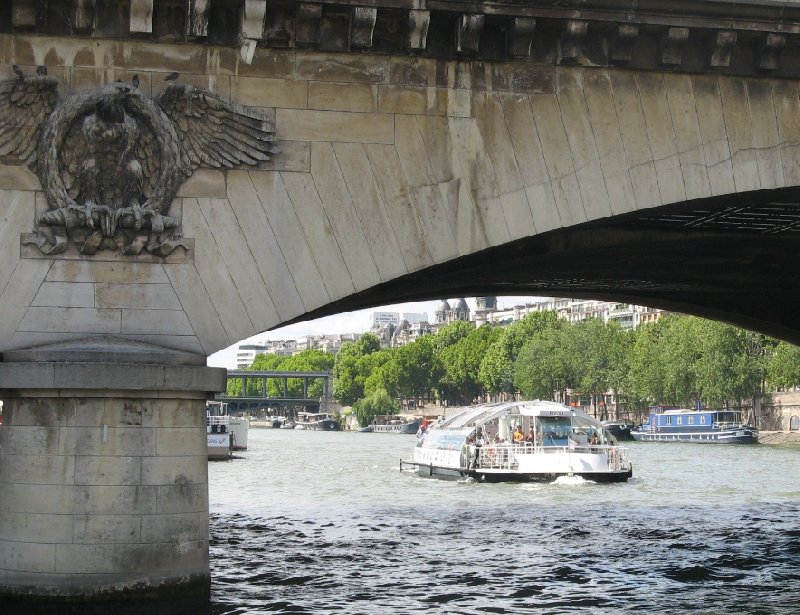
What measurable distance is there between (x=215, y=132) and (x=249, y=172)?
60cm

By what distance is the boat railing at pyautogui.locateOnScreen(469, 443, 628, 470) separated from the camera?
150ft

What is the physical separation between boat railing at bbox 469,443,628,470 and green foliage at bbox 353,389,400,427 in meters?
122

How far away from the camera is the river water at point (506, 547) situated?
17969mm

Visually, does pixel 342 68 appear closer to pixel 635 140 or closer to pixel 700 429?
pixel 635 140

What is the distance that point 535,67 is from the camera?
1583 centimetres

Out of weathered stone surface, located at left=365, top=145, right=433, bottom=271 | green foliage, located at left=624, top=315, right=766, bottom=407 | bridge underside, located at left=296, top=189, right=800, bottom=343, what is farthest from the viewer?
green foliage, located at left=624, top=315, right=766, bottom=407

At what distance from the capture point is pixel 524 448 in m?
46.6

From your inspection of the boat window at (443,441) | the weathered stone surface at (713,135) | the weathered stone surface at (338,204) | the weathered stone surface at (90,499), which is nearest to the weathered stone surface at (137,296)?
the weathered stone surface at (90,499)

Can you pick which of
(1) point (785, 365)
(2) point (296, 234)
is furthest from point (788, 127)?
(1) point (785, 365)

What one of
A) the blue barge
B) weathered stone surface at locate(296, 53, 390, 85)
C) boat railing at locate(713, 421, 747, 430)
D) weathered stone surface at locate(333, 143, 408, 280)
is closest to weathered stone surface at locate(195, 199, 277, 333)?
weathered stone surface at locate(333, 143, 408, 280)

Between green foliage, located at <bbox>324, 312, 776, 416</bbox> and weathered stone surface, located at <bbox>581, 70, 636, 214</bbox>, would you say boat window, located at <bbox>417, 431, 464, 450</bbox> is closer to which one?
weathered stone surface, located at <bbox>581, 70, 636, 214</bbox>

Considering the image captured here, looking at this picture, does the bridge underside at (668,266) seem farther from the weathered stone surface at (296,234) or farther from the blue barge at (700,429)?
the blue barge at (700,429)

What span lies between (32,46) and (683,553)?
569 inches

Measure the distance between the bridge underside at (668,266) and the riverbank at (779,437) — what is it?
5621 centimetres
